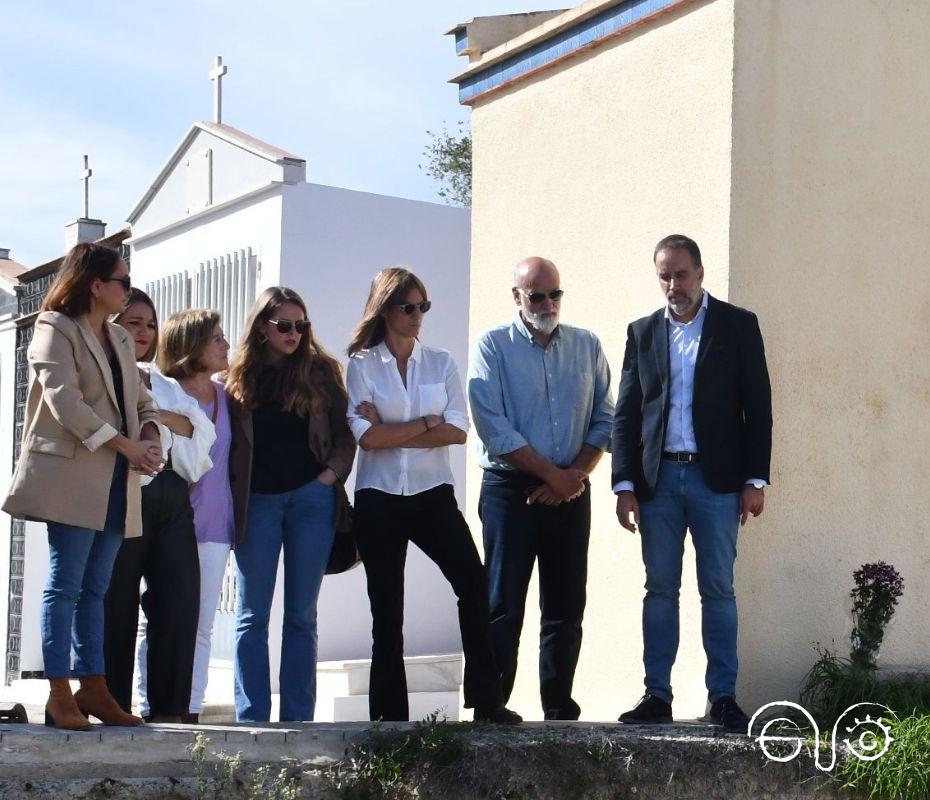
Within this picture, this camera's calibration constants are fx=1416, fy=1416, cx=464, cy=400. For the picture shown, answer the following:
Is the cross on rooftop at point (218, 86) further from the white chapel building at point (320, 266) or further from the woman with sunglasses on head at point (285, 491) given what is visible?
the woman with sunglasses on head at point (285, 491)

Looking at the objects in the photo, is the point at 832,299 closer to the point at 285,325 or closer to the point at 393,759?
the point at 285,325

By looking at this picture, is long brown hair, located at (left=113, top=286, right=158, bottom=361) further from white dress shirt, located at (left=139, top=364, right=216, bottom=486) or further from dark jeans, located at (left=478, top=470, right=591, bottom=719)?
dark jeans, located at (left=478, top=470, right=591, bottom=719)

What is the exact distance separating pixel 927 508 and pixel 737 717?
6.41 ft

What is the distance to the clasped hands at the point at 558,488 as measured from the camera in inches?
230

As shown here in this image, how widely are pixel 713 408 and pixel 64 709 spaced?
272 cm

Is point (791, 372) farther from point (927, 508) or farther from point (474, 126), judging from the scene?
point (474, 126)

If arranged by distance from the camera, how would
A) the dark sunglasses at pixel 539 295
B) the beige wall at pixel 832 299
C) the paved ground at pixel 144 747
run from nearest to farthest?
1. the paved ground at pixel 144 747
2. the dark sunglasses at pixel 539 295
3. the beige wall at pixel 832 299

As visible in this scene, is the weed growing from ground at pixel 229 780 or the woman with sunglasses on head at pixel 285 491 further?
the woman with sunglasses on head at pixel 285 491

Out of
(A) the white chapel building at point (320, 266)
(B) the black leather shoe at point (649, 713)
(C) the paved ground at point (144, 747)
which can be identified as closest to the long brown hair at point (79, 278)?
(C) the paved ground at point (144, 747)

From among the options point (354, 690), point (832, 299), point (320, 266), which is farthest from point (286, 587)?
point (320, 266)

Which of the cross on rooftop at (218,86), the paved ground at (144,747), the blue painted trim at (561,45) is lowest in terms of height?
the paved ground at (144,747)

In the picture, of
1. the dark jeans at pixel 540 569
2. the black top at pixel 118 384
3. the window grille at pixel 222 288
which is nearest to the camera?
the black top at pixel 118 384

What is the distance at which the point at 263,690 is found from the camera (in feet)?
19.2

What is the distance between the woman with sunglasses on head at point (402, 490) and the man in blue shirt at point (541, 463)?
0.22 meters
